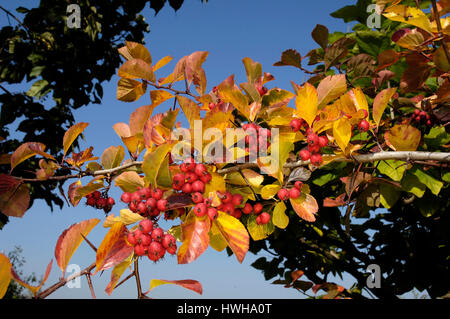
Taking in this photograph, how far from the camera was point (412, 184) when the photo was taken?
49.4 inches

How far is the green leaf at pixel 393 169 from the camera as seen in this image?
1203 millimetres

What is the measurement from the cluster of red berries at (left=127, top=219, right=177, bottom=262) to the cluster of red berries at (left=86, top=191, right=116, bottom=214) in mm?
444

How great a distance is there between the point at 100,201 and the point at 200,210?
1.86 ft

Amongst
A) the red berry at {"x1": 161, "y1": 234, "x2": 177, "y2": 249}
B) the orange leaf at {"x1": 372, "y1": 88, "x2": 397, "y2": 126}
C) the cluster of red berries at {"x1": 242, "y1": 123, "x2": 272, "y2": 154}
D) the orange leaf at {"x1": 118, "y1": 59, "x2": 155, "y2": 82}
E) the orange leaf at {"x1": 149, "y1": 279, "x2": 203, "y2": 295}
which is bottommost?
the orange leaf at {"x1": 149, "y1": 279, "x2": 203, "y2": 295}

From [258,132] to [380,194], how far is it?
0.60 meters

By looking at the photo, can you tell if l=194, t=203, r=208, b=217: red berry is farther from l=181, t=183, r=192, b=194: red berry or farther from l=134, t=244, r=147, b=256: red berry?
l=134, t=244, r=147, b=256: red berry

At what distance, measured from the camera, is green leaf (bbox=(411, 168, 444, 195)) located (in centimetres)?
124

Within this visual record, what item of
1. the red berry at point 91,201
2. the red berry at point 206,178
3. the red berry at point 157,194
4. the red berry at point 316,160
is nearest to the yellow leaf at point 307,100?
the red berry at point 316,160

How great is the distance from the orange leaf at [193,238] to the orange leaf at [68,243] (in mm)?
238

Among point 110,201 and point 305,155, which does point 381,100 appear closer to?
point 305,155

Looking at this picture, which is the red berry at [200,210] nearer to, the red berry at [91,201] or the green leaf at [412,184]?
the red berry at [91,201]

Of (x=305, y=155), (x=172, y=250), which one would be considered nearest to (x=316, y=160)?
(x=305, y=155)

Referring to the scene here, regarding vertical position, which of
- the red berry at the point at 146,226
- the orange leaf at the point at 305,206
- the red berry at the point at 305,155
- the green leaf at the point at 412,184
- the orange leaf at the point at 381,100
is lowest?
the red berry at the point at 146,226

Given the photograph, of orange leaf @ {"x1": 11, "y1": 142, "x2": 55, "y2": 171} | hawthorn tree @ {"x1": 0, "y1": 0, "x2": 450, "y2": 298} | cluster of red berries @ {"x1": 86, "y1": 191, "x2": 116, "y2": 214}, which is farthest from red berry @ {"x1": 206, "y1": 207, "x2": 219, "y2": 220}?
orange leaf @ {"x1": 11, "y1": 142, "x2": 55, "y2": 171}
